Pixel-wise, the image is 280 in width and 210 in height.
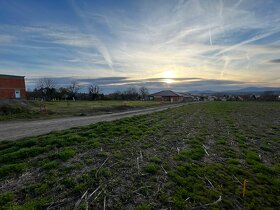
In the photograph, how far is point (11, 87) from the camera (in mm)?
38969

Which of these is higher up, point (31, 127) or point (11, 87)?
point (11, 87)

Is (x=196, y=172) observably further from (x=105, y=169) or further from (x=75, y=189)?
(x=75, y=189)

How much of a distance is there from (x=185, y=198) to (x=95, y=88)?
101 meters

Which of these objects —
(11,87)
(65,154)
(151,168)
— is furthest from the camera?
(11,87)

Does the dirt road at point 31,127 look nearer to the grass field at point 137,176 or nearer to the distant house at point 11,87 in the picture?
the grass field at point 137,176

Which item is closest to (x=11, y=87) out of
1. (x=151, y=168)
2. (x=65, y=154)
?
(x=65, y=154)

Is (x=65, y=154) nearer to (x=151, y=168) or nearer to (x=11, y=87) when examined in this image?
(x=151, y=168)

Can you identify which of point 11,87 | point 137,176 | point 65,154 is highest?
point 11,87

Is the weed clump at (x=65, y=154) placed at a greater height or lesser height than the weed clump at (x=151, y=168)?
greater

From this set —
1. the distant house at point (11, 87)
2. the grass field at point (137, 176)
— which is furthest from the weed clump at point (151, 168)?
the distant house at point (11, 87)

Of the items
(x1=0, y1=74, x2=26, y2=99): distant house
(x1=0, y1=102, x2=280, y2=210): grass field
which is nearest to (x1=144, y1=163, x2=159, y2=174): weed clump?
(x1=0, y1=102, x2=280, y2=210): grass field

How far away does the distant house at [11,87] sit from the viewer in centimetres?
3761

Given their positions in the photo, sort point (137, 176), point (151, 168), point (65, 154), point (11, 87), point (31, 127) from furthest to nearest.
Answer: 1. point (11, 87)
2. point (31, 127)
3. point (65, 154)
4. point (151, 168)
5. point (137, 176)

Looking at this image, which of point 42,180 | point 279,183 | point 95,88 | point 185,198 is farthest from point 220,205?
point 95,88
